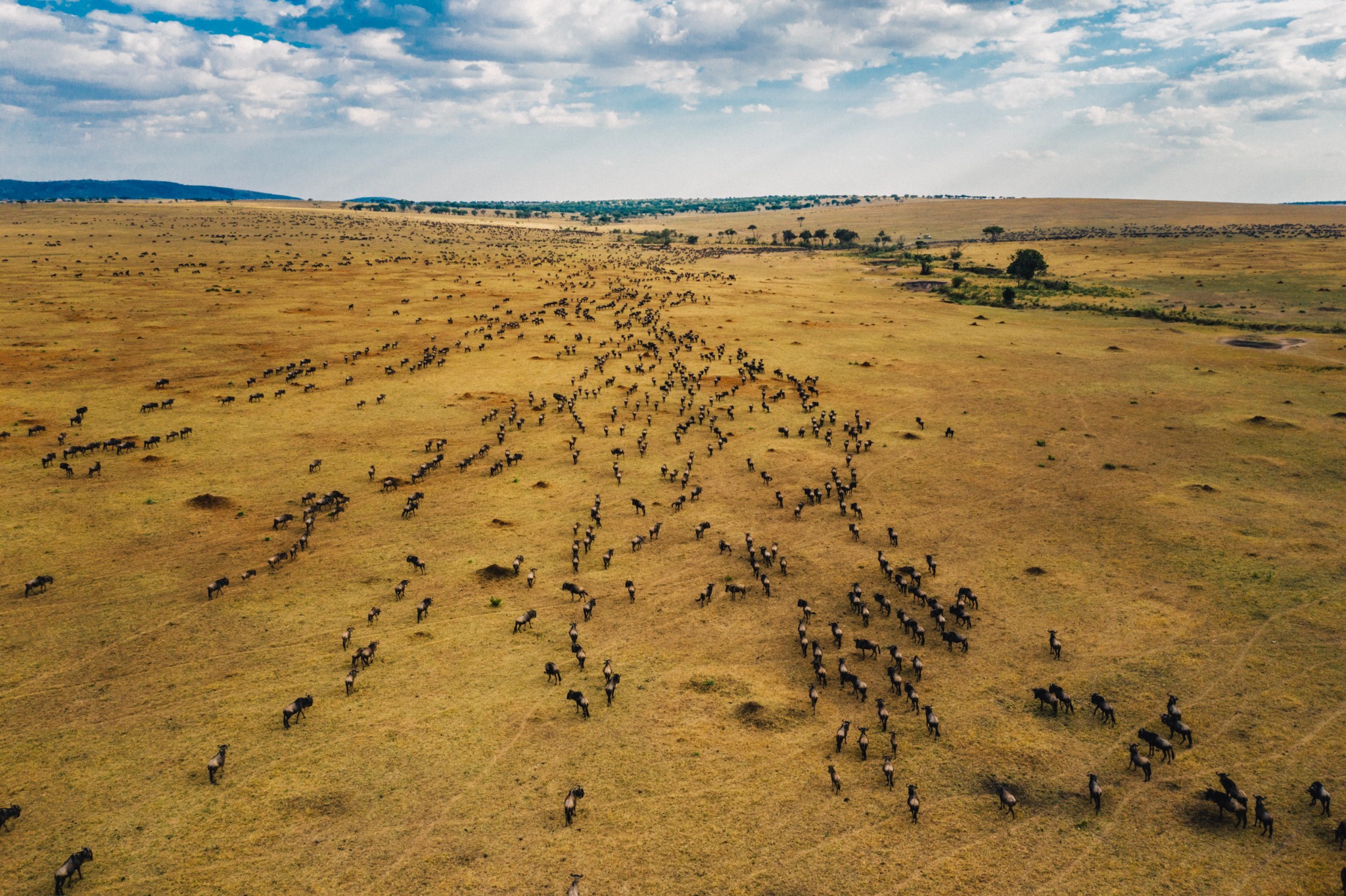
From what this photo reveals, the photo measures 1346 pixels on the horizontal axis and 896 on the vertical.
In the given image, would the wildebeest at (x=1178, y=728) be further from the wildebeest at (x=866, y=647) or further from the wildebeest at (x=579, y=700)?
the wildebeest at (x=579, y=700)

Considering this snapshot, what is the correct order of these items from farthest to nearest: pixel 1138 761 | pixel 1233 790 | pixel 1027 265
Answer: pixel 1027 265, pixel 1138 761, pixel 1233 790

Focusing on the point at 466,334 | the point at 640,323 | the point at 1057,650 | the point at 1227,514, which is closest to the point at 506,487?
the point at 1057,650

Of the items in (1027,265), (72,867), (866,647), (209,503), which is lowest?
(72,867)

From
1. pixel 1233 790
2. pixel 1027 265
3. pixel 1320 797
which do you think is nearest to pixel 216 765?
pixel 1233 790

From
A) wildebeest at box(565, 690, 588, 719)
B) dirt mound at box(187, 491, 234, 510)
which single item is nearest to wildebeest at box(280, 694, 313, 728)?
wildebeest at box(565, 690, 588, 719)

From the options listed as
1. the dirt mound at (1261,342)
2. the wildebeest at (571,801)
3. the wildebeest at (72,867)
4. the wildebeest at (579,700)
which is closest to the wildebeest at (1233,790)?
the wildebeest at (571,801)

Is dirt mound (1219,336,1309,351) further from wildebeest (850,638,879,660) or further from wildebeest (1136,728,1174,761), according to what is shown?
wildebeest (850,638,879,660)

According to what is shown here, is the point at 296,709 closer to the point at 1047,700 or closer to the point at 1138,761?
the point at 1047,700
